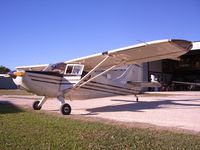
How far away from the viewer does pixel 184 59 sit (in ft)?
183

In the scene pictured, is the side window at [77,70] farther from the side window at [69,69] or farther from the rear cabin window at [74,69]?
the side window at [69,69]

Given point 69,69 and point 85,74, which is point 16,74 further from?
point 85,74

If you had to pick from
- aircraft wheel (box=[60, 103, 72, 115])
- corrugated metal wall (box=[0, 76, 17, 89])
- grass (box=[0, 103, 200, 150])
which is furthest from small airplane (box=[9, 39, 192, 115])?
corrugated metal wall (box=[0, 76, 17, 89])

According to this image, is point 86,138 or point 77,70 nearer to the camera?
point 86,138

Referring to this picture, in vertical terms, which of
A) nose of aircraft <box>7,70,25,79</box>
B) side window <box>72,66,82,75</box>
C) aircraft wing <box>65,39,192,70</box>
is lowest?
nose of aircraft <box>7,70,25,79</box>

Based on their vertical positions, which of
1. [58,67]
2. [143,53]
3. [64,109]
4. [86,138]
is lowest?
[86,138]

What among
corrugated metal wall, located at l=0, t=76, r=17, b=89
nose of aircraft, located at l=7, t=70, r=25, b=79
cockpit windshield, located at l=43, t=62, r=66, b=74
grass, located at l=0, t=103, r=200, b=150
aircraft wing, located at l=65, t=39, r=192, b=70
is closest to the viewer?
grass, located at l=0, t=103, r=200, b=150

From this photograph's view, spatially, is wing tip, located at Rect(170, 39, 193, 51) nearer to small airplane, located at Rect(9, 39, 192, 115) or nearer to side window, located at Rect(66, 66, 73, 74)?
small airplane, located at Rect(9, 39, 192, 115)

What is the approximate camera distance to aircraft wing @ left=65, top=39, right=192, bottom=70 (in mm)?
11588

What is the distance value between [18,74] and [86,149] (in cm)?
792

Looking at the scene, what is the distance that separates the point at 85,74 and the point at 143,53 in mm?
3157

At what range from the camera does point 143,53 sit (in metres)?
13.2

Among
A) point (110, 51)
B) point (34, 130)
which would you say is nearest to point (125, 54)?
point (110, 51)

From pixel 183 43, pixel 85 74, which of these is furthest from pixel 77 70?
pixel 183 43
